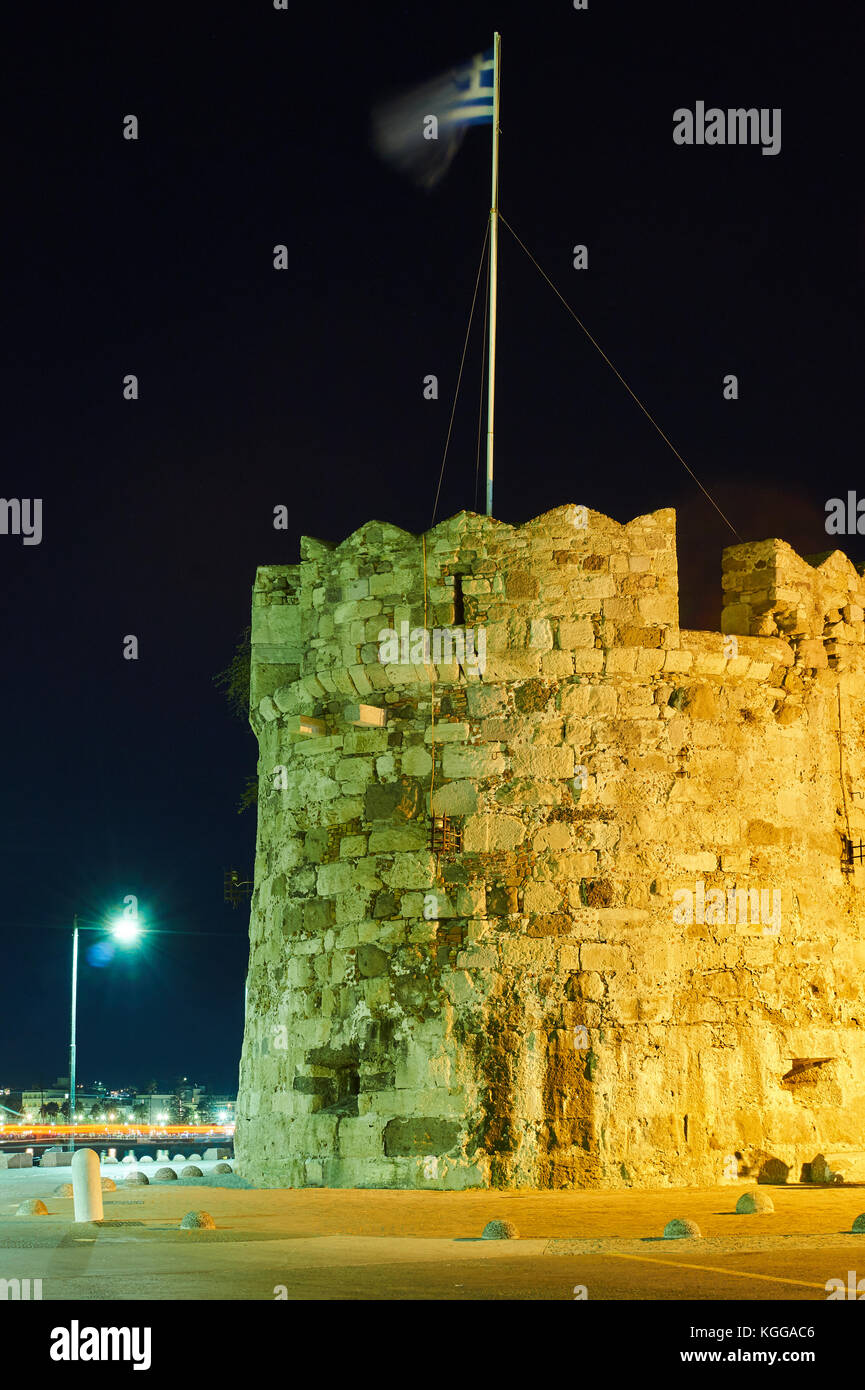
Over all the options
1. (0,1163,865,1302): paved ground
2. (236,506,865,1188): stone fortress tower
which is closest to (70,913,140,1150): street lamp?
Answer: (236,506,865,1188): stone fortress tower

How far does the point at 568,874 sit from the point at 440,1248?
4482mm

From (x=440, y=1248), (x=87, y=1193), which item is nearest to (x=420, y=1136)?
(x=87, y=1193)

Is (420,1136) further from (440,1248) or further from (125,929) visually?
(125,929)

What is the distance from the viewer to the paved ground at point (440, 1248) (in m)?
6.78

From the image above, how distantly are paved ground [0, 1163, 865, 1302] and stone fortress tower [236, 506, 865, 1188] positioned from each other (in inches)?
29.0

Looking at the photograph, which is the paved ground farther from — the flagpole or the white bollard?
the flagpole

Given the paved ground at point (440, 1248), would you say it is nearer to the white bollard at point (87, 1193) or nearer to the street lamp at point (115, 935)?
the white bollard at point (87, 1193)

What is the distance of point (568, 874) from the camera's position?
41.0ft

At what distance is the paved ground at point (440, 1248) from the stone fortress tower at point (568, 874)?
29.0 inches

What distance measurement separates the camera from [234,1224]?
32.2ft

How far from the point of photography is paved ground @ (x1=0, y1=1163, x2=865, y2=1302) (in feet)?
22.2

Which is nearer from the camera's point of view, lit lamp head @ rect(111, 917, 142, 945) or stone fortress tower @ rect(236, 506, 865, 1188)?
stone fortress tower @ rect(236, 506, 865, 1188)
